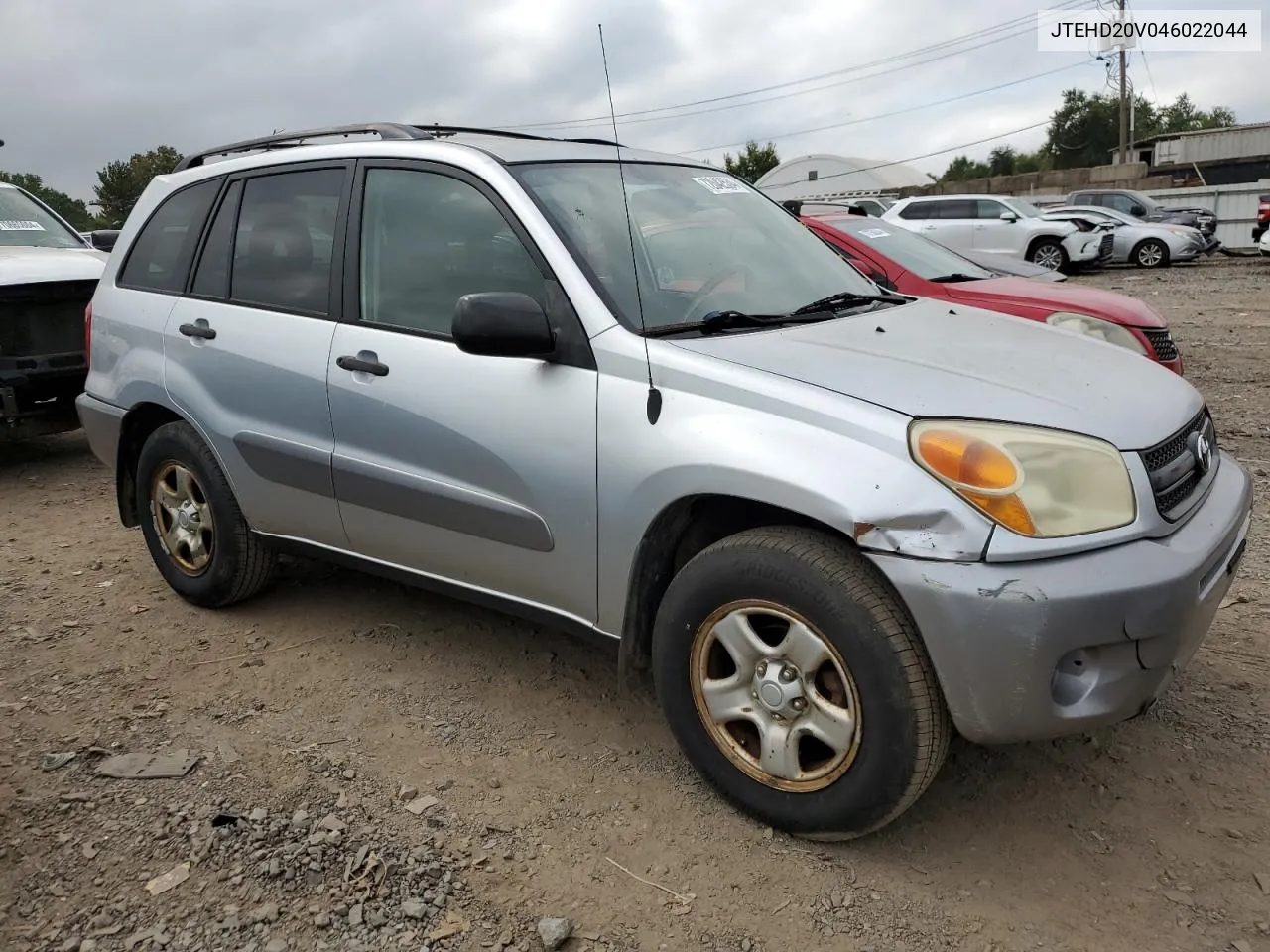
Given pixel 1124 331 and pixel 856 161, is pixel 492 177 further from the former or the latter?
pixel 856 161

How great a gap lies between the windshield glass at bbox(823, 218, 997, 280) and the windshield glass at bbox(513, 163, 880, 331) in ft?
9.68

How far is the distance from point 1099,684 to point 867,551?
0.59 m

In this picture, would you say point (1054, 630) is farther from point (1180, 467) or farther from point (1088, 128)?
point (1088, 128)

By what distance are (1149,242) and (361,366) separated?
20104 mm

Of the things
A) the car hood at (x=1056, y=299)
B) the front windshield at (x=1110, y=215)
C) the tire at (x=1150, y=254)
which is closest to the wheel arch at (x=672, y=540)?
the car hood at (x=1056, y=299)

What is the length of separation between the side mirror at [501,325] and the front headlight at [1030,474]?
1.03 m

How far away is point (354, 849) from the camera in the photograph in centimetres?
262

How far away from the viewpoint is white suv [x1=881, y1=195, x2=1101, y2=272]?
18.4 metres

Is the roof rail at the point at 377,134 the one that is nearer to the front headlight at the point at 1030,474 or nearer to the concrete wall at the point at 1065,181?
the front headlight at the point at 1030,474

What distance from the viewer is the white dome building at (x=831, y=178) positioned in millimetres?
42125

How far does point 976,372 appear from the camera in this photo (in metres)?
2.65

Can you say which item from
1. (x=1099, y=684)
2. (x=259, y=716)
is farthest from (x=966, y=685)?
(x=259, y=716)

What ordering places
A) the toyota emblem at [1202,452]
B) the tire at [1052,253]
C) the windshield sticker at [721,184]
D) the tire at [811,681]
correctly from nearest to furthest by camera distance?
1. the tire at [811,681]
2. the toyota emblem at [1202,452]
3. the windshield sticker at [721,184]
4. the tire at [1052,253]

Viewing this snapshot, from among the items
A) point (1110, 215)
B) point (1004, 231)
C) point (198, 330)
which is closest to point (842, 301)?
point (198, 330)
